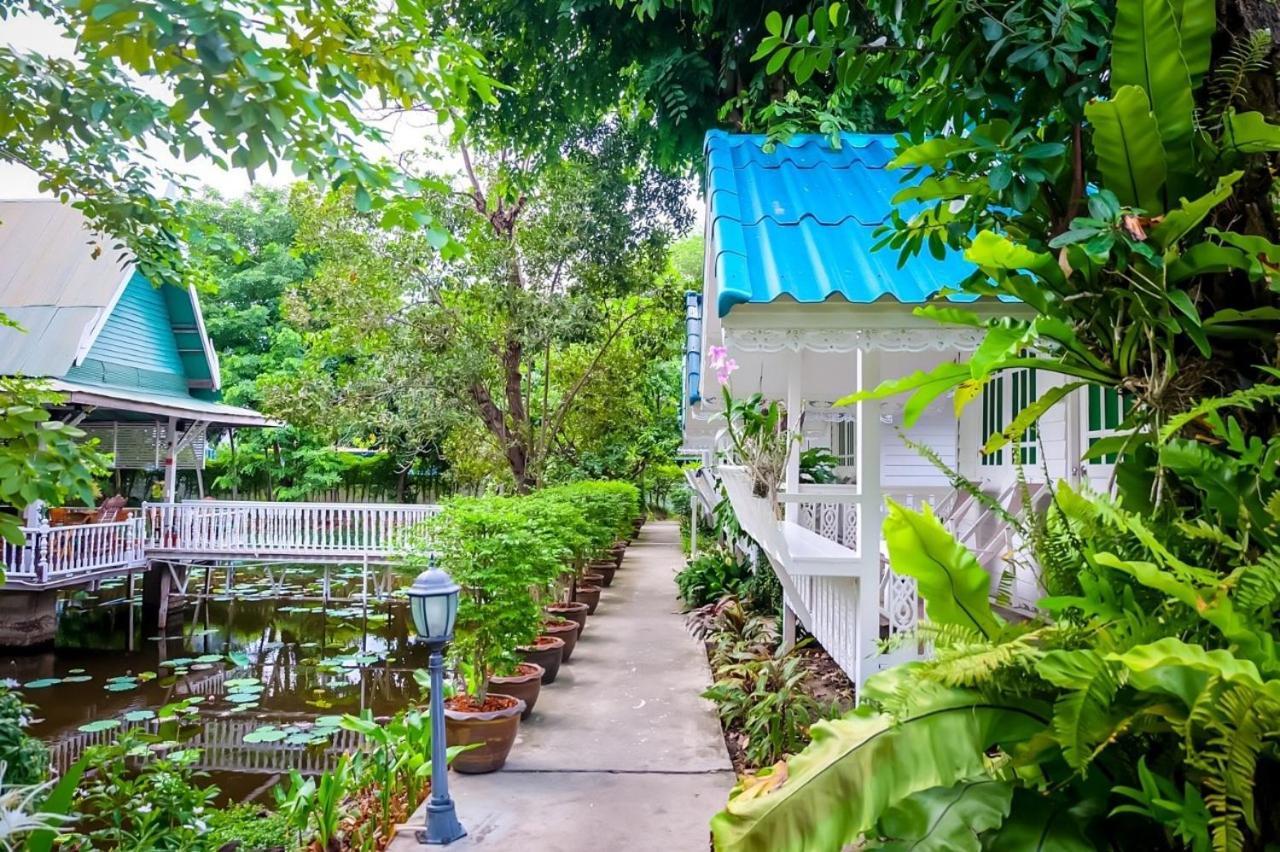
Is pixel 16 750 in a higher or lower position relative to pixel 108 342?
lower

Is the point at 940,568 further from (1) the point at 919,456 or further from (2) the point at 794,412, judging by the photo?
(1) the point at 919,456

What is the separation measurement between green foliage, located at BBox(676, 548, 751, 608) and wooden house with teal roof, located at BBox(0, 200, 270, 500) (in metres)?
8.62

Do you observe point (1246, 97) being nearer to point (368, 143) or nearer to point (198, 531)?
point (368, 143)

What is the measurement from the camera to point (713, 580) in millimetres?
9078

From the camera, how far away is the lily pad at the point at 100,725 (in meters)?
7.96

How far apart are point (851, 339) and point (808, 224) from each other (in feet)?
2.83

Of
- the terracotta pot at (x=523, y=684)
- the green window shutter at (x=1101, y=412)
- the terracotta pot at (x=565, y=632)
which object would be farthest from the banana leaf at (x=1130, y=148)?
the terracotta pot at (x=565, y=632)

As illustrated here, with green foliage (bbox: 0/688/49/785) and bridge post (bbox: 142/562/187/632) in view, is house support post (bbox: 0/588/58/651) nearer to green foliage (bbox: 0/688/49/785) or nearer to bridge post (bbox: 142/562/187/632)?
bridge post (bbox: 142/562/187/632)

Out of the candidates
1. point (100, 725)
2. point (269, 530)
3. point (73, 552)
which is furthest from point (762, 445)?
point (73, 552)

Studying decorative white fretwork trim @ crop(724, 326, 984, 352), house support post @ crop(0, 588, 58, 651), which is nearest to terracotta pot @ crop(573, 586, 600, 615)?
decorative white fretwork trim @ crop(724, 326, 984, 352)

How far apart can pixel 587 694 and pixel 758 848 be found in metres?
5.27

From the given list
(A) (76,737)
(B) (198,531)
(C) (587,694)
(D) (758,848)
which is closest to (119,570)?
(B) (198,531)

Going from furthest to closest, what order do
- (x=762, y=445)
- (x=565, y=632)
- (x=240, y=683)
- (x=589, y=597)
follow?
(x=589, y=597) < (x=240, y=683) < (x=565, y=632) < (x=762, y=445)

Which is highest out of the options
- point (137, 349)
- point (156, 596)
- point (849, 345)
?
point (137, 349)
